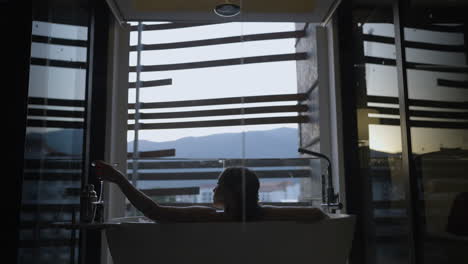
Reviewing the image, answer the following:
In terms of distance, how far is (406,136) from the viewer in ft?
6.25

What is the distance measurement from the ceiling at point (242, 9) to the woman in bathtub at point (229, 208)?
1.39m

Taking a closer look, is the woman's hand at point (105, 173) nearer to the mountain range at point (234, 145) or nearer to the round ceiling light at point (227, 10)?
the mountain range at point (234, 145)

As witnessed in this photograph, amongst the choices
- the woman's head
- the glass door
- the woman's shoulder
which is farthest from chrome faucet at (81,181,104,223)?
the woman's shoulder

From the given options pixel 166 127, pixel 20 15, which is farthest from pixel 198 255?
pixel 166 127

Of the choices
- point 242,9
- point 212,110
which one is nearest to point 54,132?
point 212,110

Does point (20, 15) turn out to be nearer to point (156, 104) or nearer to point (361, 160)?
point (156, 104)

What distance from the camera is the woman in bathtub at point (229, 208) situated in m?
1.64

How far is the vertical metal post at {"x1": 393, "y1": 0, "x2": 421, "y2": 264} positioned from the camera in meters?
1.86

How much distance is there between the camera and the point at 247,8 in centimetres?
279

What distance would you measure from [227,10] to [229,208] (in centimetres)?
140

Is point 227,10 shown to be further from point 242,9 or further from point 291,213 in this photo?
point 291,213

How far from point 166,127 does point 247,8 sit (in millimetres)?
934

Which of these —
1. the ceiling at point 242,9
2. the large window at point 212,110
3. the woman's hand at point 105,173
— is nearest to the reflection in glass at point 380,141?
the ceiling at point 242,9

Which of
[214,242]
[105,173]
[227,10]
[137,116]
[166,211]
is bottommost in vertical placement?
[214,242]
